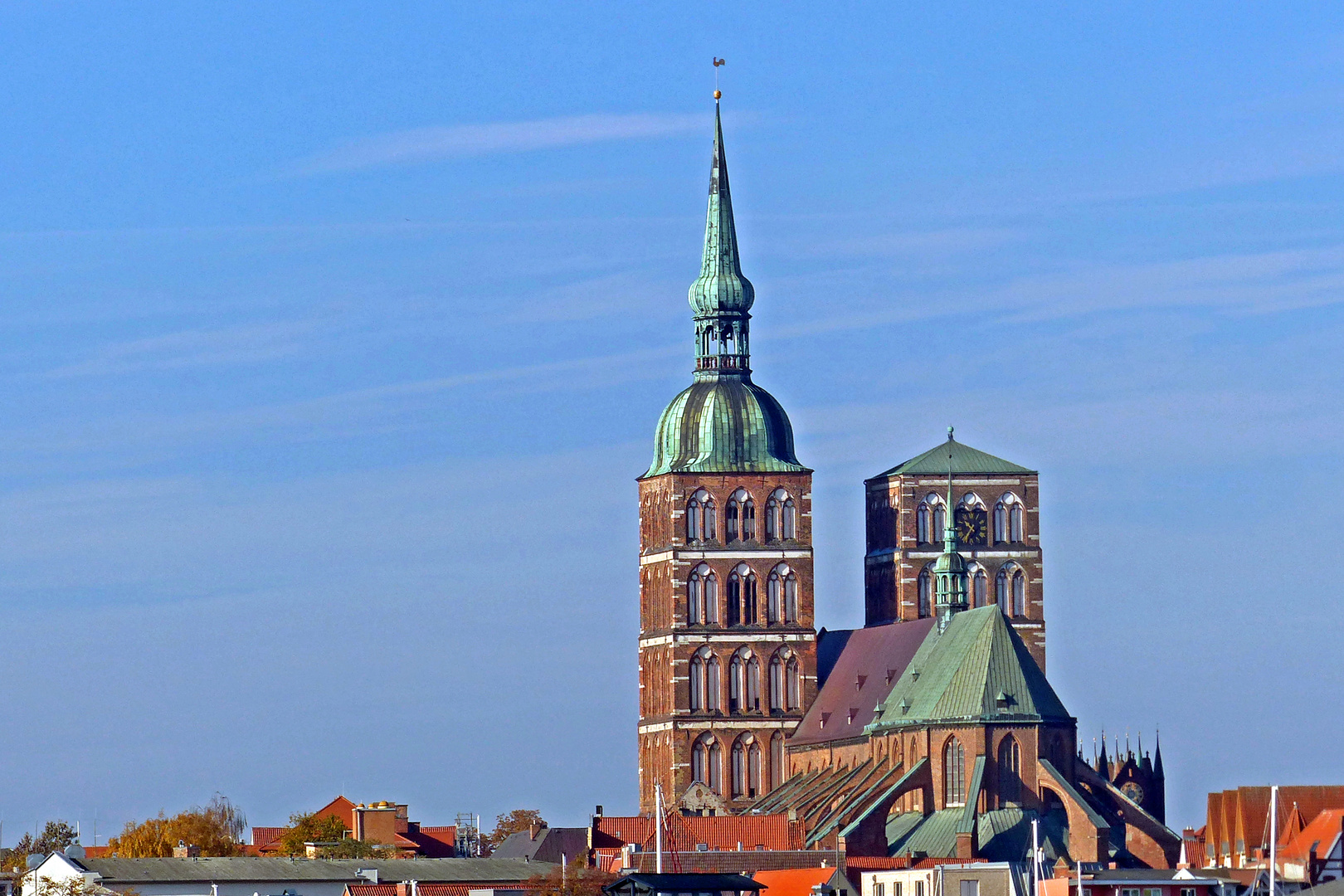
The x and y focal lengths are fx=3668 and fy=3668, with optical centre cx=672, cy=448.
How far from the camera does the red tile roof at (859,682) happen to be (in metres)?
190

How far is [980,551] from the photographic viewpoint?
653 ft

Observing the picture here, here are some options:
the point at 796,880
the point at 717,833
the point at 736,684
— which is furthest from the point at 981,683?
the point at 736,684

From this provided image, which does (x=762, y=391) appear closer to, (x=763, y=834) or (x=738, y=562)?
(x=738, y=562)

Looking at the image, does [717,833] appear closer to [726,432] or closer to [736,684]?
[736,684]

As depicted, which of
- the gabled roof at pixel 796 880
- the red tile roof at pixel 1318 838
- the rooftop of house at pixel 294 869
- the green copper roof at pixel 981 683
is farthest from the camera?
the green copper roof at pixel 981 683

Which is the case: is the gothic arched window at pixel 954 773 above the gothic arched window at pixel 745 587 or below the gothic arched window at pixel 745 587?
below

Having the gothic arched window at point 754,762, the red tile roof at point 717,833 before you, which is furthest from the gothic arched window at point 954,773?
the gothic arched window at point 754,762

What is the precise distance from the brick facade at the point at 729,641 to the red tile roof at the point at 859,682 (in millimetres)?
1603

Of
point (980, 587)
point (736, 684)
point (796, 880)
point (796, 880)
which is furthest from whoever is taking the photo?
point (980, 587)

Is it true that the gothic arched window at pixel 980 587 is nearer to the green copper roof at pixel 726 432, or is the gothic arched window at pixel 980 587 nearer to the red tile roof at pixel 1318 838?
the green copper roof at pixel 726 432

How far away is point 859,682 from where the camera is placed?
7589 inches

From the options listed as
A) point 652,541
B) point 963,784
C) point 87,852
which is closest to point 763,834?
point 963,784

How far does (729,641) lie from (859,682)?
7328 millimetres

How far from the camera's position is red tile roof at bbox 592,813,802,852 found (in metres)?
176
